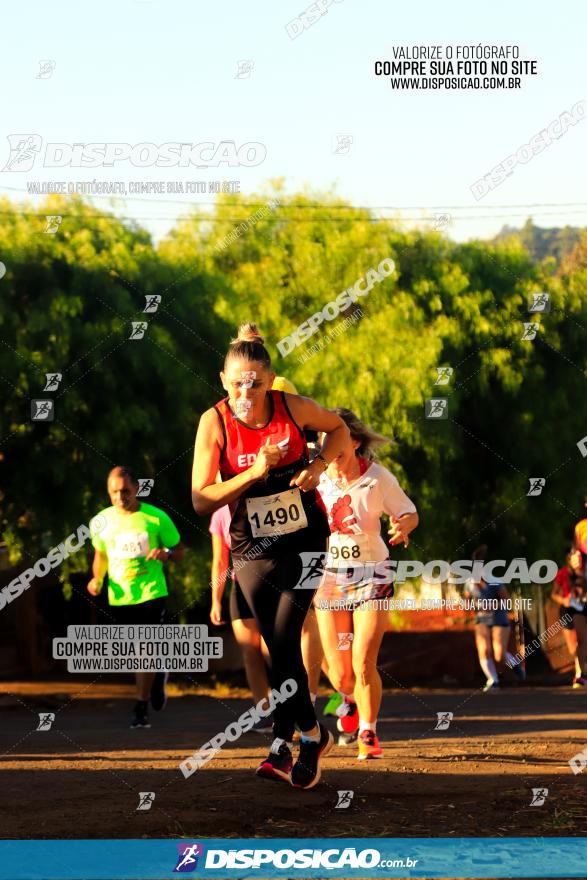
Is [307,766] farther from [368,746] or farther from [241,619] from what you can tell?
[241,619]

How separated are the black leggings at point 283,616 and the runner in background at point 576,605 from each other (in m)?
9.37

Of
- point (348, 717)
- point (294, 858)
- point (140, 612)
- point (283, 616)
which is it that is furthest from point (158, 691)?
point (294, 858)

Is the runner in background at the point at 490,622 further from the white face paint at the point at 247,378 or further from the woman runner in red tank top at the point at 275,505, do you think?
the white face paint at the point at 247,378

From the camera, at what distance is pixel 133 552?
1161 cm

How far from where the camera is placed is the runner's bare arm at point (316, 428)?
698 centimetres

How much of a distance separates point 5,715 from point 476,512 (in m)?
11.8

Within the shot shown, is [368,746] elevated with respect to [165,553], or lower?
lower

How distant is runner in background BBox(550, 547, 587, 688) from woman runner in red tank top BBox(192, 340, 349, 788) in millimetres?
9379

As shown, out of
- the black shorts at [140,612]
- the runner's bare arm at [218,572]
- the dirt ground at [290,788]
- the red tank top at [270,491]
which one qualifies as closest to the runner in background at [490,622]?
the dirt ground at [290,788]

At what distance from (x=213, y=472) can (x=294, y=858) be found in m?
1.93

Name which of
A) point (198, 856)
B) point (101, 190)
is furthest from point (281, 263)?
point (198, 856)

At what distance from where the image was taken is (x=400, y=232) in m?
26.4

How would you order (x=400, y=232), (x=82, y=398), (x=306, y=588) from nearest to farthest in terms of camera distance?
(x=306, y=588)
(x=82, y=398)
(x=400, y=232)

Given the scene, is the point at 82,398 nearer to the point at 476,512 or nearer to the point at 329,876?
the point at 476,512
